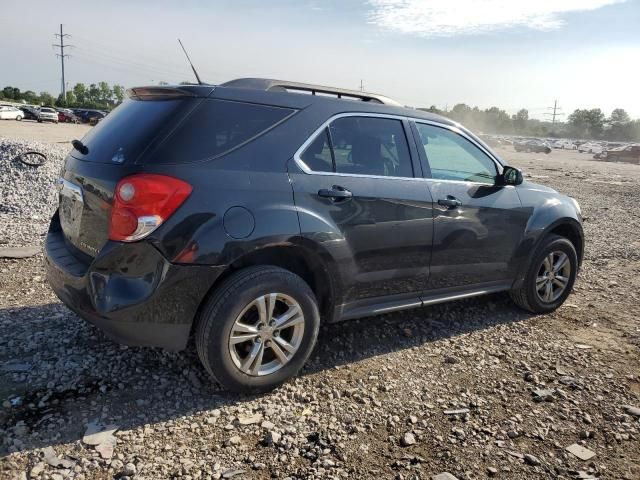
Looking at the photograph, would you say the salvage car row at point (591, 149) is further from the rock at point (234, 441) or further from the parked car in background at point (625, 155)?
the rock at point (234, 441)

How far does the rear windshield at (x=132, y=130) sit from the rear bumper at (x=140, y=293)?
1.89ft

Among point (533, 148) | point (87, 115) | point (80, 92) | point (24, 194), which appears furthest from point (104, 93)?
point (24, 194)

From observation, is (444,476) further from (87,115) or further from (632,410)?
(87,115)

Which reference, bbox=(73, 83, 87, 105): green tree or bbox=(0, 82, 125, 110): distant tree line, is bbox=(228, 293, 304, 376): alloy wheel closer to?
bbox=(0, 82, 125, 110): distant tree line

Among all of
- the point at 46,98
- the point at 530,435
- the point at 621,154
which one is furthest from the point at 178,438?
the point at 46,98

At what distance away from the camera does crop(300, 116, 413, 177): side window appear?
3453mm

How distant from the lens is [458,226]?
13.4ft

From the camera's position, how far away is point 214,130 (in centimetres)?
309

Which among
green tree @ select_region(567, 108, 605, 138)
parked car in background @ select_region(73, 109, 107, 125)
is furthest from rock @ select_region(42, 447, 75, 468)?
green tree @ select_region(567, 108, 605, 138)

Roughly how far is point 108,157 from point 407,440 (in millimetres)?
2411

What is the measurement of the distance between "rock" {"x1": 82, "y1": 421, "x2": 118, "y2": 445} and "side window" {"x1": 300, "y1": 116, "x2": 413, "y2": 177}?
194 centimetres

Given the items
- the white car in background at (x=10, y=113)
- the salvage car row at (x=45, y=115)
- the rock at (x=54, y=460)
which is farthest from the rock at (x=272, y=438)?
the white car in background at (x=10, y=113)

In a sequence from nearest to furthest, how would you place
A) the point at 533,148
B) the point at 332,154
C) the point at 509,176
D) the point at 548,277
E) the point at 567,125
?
1. the point at 332,154
2. the point at 509,176
3. the point at 548,277
4. the point at 533,148
5. the point at 567,125

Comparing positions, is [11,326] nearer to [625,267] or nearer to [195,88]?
[195,88]
